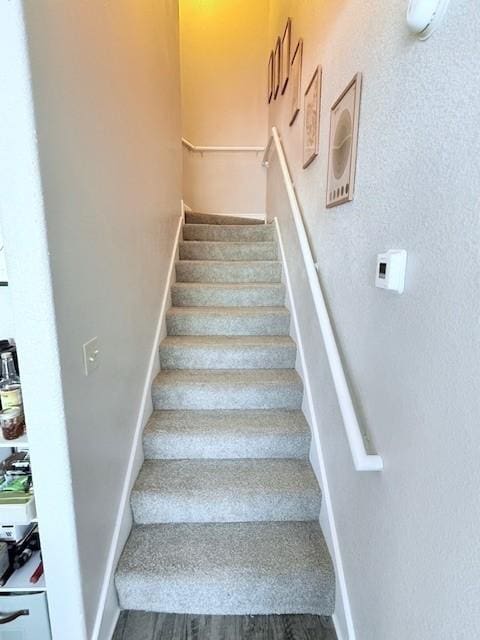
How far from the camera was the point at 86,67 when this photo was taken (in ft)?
3.30

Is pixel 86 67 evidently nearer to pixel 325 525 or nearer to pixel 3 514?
pixel 3 514

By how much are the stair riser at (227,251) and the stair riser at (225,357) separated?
1.06 metres

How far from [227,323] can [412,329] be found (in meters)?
1.58

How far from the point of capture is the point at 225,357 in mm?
2070

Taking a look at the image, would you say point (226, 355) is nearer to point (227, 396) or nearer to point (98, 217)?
point (227, 396)

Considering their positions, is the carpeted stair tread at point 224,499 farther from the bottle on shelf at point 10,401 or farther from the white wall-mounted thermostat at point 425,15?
the white wall-mounted thermostat at point 425,15

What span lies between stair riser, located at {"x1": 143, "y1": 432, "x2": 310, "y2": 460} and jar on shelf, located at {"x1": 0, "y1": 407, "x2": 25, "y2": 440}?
0.72 metres

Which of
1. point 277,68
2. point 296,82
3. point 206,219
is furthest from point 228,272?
point 277,68

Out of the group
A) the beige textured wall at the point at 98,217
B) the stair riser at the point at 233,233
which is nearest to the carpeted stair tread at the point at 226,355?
the beige textured wall at the point at 98,217

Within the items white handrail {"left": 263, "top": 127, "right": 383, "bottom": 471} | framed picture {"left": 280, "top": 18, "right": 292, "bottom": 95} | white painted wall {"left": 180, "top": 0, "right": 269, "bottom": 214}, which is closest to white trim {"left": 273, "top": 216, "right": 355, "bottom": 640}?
white handrail {"left": 263, "top": 127, "right": 383, "bottom": 471}

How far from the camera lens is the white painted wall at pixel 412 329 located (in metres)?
0.59

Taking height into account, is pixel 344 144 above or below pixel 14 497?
above

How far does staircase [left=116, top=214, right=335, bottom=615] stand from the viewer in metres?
1.28

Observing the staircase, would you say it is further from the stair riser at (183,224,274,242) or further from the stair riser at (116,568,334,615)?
Result: the stair riser at (183,224,274,242)
